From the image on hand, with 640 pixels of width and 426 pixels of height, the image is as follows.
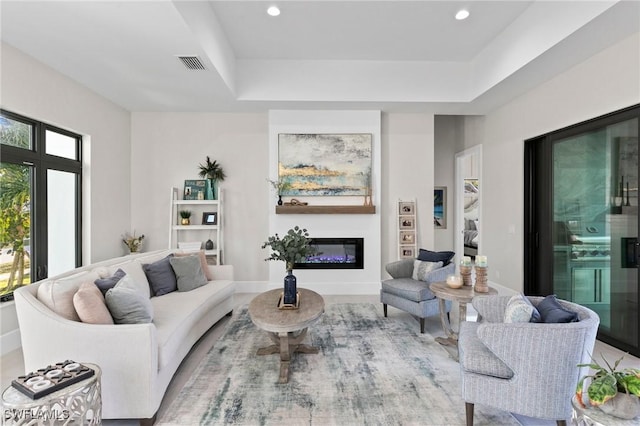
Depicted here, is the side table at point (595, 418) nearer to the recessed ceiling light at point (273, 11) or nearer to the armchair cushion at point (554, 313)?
the armchair cushion at point (554, 313)

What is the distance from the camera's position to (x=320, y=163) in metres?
5.20

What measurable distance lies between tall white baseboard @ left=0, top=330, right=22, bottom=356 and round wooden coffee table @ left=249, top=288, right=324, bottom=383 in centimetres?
252

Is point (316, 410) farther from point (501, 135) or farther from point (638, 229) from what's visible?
point (501, 135)

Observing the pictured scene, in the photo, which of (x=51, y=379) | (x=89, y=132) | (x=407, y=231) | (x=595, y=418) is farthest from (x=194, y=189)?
(x=595, y=418)

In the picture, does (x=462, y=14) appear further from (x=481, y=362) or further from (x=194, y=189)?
(x=194, y=189)

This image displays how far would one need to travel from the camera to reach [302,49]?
14.4 ft

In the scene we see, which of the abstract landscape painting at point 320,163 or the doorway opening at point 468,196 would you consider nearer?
the abstract landscape painting at point 320,163

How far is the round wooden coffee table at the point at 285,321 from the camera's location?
2543mm

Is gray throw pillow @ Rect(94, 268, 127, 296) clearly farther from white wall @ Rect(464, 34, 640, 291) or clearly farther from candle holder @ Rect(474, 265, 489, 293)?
white wall @ Rect(464, 34, 640, 291)

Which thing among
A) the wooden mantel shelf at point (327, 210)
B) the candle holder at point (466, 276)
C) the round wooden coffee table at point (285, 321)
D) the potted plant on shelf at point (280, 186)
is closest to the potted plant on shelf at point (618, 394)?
the candle holder at point (466, 276)

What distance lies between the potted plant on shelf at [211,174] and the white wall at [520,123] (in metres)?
4.53

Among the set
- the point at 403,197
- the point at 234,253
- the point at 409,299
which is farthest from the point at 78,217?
the point at 403,197

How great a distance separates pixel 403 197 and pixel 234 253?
3.03 metres

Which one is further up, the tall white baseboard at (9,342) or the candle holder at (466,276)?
the candle holder at (466,276)
